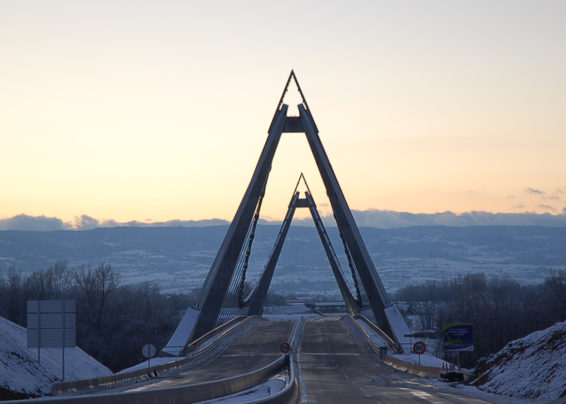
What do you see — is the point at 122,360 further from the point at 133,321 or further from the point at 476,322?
the point at 476,322

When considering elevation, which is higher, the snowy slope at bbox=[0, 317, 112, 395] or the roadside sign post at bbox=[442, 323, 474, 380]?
the roadside sign post at bbox=[442, 323, 474, 380]

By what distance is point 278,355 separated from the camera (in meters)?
58.2

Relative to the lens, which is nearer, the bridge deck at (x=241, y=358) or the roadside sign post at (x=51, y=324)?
the roadside sign post at (x=51, y=324)

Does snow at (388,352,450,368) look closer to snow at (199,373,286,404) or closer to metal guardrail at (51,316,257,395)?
snow at (199,373,286,404)

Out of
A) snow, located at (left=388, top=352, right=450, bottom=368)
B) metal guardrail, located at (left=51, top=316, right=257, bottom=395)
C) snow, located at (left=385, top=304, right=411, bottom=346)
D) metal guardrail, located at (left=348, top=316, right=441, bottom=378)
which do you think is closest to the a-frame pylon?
snow, located at (left=385, top=304, right=411, bottom=346)

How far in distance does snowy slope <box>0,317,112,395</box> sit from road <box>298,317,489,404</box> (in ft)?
39.9

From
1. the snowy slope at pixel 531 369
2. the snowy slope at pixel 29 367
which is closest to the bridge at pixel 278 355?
the snowy slope at pixel 531 369

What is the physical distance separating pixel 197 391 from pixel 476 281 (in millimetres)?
132294

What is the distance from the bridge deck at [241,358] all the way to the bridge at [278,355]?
7 centimetres

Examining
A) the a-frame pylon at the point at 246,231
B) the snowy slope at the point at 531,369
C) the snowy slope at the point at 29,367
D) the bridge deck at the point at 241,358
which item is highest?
the a-frame pylon at the point at 246,231

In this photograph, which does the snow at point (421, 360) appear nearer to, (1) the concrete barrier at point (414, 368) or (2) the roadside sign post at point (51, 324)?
(1) the concrete barrier at point (414, 368)

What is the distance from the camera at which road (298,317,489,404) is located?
2855cm

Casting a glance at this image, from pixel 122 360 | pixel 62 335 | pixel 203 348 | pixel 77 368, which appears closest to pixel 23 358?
pixel 62 335

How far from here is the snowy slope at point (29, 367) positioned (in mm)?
38594
